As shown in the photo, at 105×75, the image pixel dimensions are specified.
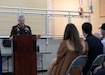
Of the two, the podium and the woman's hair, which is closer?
the woman's hair

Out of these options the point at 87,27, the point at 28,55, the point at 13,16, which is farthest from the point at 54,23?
the point at 87,27

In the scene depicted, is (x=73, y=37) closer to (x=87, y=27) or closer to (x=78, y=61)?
(x=78, y=61)

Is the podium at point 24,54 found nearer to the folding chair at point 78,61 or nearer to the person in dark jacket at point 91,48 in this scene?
the person in dark jacket at point 91,48

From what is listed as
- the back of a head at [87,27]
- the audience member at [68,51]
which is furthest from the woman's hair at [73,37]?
the back of a head at [87,27]

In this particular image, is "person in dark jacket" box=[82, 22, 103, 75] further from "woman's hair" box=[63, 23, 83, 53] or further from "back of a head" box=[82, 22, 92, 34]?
"woman's hair" box=[63, 23, 83, 53]

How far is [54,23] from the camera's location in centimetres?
967

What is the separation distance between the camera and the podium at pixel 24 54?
538cm

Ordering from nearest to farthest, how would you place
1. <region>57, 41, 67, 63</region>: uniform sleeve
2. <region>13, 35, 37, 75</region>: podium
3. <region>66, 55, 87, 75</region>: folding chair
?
<region>66, 55, 87, 75</region>: folding chair
<region>57, 41, 67, 63</region>: uniform sleeve
<region>13, 35, 37, 75</region>: podium

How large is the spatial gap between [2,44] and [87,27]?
11.8 feet

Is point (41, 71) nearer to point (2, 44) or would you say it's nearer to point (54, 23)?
point (2, 44)

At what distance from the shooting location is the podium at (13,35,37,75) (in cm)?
538

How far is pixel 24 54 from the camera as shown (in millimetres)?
5453

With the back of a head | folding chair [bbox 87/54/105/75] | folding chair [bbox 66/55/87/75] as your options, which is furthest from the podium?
folding chair [bbox 66/55/87/75]

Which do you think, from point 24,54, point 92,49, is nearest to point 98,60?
point 92,49
